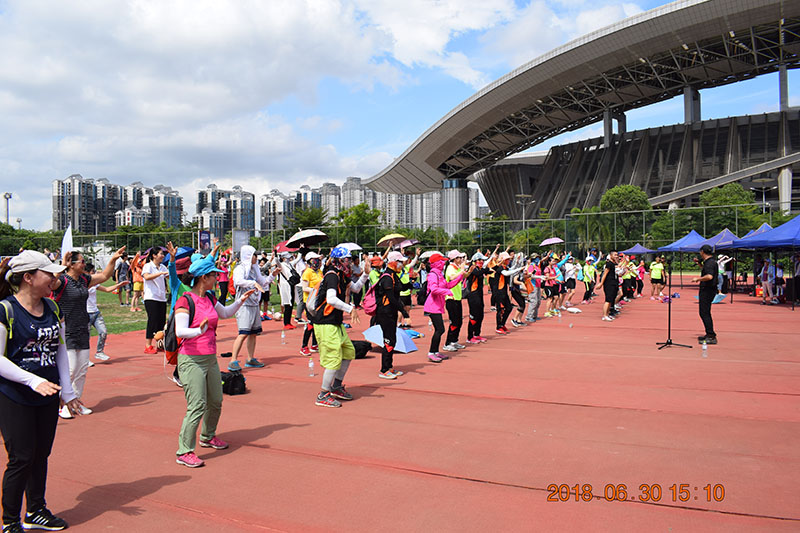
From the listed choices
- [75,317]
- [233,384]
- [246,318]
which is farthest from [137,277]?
[233,384]

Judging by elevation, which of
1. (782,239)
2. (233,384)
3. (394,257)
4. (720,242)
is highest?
(720,242)

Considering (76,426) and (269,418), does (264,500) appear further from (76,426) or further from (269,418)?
(76,426)

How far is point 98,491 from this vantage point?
433 centimetres

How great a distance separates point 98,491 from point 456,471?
9.58ft

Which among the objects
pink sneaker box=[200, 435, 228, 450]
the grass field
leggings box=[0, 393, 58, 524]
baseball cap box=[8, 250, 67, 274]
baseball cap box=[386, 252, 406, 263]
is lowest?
pink sneaker box=[200, 435, 228, 450]

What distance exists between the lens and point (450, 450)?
515 centimetres

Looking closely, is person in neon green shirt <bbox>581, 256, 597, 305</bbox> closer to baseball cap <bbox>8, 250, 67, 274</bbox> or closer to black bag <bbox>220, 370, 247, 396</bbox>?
black bag <bbox>220, 370, 247, 396</bbox>

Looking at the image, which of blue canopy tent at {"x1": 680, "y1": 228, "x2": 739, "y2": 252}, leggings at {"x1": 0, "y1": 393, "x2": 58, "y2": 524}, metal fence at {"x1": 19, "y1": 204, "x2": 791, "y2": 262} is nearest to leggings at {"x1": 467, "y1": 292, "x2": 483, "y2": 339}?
leggings at {"x1": 0, "y1": 393, "x2": 58, "y2": 524}

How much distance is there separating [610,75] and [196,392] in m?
60.1

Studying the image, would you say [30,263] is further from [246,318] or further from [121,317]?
[121,317]

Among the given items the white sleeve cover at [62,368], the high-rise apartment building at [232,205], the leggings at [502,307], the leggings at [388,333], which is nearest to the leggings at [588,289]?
the leggings at [502,307]

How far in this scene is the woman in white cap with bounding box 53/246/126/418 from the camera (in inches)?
257
